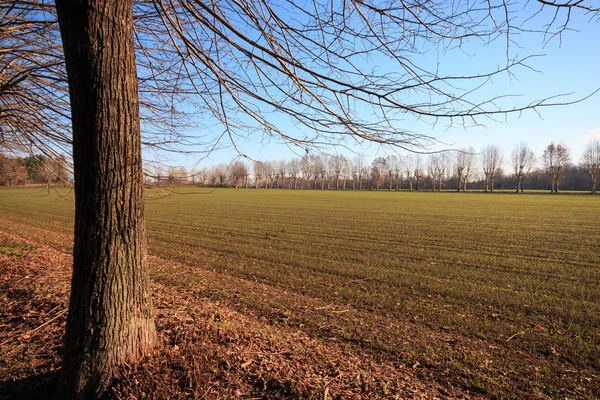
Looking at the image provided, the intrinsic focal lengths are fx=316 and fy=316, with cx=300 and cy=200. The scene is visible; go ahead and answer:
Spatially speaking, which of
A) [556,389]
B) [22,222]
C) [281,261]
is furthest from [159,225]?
[556,389]

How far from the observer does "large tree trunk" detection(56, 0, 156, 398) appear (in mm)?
2447

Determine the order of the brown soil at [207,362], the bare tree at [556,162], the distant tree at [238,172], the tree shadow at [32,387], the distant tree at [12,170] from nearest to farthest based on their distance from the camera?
the brown soil at [207,362] → the tree shadow at [32,387] → the distant tree at [238,172] → the distant tree at [12,170] → the bare tree at [556,162]

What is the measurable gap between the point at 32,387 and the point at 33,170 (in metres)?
6.03

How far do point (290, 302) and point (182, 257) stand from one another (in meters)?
6.18

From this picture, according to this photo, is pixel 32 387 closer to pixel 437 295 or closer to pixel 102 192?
pixel 102 192

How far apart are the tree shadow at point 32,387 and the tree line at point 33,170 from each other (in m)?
4.74

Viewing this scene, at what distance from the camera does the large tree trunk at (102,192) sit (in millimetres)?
2447

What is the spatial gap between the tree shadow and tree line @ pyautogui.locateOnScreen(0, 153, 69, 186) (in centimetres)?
474

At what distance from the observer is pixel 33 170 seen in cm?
714

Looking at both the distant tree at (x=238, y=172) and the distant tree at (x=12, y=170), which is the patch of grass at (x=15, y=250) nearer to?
the distant tree at (x=12, y=170)

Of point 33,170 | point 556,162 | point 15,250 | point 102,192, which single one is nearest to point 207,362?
point 102,192

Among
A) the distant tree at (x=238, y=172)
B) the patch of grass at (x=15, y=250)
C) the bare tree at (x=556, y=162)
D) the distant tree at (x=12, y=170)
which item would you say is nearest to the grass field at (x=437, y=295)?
the distant tree at (x=238, y=172)

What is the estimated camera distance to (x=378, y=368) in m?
4.09

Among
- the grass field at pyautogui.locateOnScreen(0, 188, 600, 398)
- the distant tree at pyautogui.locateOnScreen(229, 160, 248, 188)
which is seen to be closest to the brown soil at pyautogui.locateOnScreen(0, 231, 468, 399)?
the grass field at pyautogui.locateOnScreen(0, 188, 600, 398)
